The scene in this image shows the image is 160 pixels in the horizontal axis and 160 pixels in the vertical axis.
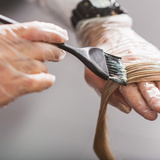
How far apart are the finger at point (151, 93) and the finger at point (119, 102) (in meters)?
0.07

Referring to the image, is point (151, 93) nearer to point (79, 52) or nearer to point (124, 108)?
point (124, 108)

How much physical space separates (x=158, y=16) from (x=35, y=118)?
33.1 inches

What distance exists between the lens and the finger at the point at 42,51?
0.53m

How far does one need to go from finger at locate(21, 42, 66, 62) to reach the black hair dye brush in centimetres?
3

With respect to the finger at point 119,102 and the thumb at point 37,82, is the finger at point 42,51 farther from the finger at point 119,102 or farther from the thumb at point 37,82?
the finger at point 119,102

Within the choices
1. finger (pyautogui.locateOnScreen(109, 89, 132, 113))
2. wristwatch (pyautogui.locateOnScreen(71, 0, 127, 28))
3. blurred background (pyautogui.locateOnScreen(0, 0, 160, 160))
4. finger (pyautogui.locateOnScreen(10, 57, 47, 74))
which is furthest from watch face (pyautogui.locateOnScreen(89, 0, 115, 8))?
finger (pyautogui.locateOnScreen(10, 57, 47, 74))

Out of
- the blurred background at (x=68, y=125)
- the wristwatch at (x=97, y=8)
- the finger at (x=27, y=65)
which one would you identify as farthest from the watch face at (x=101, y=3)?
the finger at (x=27, y=65)

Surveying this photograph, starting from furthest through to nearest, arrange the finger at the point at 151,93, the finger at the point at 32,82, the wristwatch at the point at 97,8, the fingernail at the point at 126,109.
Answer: the wristwatch at the point at 97,8 < the fingernail at the point at 126,109 < the finger at the point at 151,93 < the finger at the point at 32,82

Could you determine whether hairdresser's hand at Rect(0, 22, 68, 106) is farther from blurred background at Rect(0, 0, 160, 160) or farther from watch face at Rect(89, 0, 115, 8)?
watch face at Rect(89, 0, 115, 8)

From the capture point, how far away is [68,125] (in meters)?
0.92

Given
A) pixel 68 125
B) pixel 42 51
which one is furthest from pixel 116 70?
pixel 68 125

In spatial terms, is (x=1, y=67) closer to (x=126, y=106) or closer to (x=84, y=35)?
(x=126, y=106)

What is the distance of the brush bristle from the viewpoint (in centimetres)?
66

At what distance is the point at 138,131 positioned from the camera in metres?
0.75
